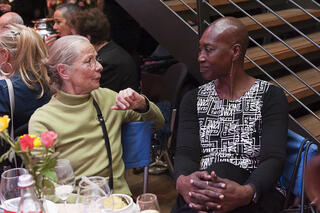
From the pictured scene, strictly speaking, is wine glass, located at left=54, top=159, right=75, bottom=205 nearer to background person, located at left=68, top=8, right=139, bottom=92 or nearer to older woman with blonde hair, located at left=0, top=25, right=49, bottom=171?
older woman with blonde hair, located at left=0, top=25, right=49, bottom=171

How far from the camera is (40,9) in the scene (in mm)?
6434

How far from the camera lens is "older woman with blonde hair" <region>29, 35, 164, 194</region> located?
2.11m

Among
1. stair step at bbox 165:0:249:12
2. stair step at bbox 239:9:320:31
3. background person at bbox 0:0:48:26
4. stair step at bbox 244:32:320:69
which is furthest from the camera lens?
background person at bbox 0:0:48:26

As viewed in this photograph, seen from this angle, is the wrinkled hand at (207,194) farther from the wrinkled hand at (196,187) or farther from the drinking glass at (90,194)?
the drinking glass at (90,194)

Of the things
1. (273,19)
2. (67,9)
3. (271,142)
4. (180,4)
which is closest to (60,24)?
(67,9)

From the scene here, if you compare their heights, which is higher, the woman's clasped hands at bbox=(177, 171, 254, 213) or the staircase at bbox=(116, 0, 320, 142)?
the staircase at bbox=(116, 0, 320, 142)

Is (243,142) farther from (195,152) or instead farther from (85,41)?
(85,41)

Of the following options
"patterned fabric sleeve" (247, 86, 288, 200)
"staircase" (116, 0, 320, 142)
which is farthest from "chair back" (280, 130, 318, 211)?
"staircase" (116, 0, 320, 142)

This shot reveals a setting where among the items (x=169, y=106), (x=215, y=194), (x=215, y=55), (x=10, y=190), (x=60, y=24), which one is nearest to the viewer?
(x=10, y=190)

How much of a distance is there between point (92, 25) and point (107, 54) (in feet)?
1.10

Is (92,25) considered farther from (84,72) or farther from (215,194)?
(215,194)

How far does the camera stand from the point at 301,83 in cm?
335

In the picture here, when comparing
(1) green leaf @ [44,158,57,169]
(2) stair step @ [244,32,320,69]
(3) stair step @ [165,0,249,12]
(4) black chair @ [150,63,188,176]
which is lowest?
(4) black chair @ [150,63,188,176]

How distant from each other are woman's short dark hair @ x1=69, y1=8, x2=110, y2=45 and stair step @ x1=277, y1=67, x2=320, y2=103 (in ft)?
4.99
